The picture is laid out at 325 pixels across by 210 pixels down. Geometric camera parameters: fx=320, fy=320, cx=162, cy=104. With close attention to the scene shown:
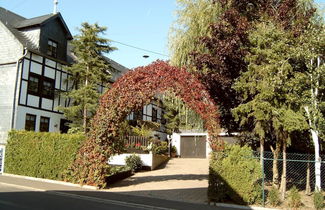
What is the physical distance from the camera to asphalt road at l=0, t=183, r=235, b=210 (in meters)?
8.59

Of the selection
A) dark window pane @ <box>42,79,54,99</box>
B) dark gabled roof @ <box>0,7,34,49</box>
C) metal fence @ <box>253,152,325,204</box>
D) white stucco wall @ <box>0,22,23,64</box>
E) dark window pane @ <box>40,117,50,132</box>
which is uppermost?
dark gabled roof @ <box>0,7,34,49</box>

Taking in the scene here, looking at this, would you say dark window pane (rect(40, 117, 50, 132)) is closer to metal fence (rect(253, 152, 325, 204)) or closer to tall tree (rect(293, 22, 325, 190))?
metal fence (rect(253, 152, 325, 204))

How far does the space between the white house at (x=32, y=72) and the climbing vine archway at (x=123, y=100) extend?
10317 millimetres

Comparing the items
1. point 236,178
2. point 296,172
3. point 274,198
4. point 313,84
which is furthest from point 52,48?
point 274,198

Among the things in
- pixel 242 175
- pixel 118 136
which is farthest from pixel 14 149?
pixel 242 175

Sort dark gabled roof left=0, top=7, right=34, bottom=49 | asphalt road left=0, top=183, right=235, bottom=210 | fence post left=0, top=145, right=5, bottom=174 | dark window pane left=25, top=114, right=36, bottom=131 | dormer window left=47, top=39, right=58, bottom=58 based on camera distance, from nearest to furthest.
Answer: asphalt road left=0, top=183, right=235, bottom=210, fence post left=0, top=145, right=5, bottom=174, dark window pane left=25, top=114, right=36, bottom=131, dark gabled roof left=0, top=7, right=34, bottom=49, dormer window left=47, top=39, right=58, bottom=58

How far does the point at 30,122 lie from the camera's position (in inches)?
867

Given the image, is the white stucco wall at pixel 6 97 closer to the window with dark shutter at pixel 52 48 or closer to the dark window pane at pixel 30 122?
the dark window pane at pixel 30 122

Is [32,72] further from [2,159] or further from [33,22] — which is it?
[2,159]

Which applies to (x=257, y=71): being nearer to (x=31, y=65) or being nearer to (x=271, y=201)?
(x=271, y=201)

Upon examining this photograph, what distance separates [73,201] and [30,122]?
45.6 ft

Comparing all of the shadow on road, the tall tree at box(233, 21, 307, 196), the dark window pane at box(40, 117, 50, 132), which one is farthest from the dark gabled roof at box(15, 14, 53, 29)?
the tall tree at box(233, 21, 307, 196)

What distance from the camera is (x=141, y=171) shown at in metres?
19.0

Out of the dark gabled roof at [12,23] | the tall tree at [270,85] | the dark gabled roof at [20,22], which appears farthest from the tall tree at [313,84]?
the dark gabled roof at [12,23]
